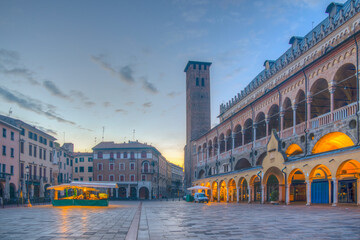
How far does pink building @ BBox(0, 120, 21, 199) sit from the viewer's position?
44969 mm

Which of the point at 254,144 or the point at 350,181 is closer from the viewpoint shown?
the point at 350,181

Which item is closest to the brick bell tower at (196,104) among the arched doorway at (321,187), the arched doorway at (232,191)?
the arched doorway at (232,191)

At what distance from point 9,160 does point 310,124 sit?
38.5 metres

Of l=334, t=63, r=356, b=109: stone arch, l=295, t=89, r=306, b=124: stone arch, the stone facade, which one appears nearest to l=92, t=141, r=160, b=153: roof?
the stone facade

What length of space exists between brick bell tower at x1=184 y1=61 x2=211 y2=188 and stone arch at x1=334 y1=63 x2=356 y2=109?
44.2m

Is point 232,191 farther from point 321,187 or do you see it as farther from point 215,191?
point 321,187

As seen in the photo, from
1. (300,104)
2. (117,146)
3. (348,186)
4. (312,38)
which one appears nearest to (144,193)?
(117,146)

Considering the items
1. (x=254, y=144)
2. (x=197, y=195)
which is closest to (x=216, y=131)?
(x=197, y=195)

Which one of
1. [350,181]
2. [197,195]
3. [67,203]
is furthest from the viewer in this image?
[197,195]

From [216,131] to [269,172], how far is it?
2115cm

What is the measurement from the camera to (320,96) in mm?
33500

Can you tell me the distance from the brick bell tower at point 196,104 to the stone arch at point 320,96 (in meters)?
40.2

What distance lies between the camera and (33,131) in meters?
55.7

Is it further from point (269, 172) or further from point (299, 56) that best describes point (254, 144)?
point (299, 56)
